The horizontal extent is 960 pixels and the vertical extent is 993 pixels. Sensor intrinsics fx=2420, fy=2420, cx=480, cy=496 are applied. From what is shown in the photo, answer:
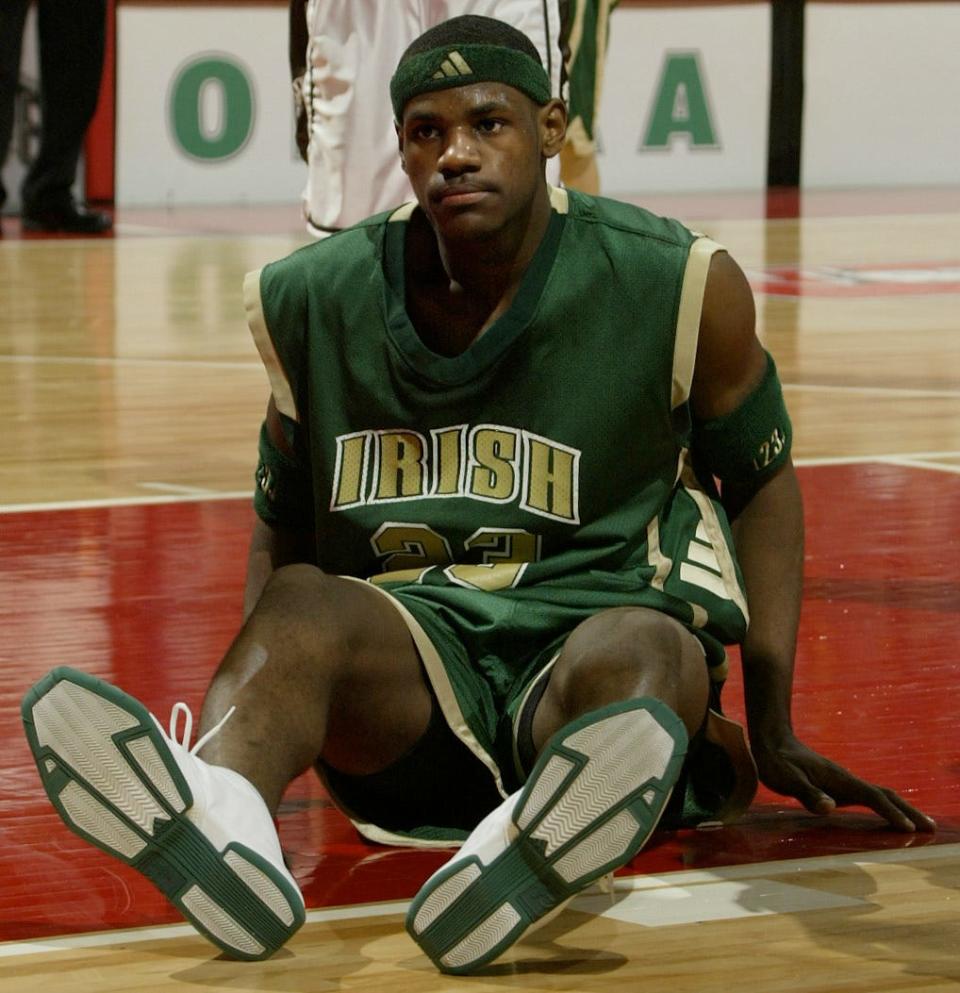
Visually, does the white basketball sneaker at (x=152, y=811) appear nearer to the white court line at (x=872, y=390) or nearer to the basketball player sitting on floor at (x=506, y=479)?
the basketball player sitting on floor at (x=506, y=479)

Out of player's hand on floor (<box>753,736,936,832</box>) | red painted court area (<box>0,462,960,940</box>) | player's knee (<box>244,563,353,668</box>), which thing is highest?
player's knee (<box>244,563,353,668</box>)

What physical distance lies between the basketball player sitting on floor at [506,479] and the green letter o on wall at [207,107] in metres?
10.0

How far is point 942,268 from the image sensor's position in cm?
980

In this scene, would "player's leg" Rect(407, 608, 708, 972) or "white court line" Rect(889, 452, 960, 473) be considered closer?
"player's leg" Rect(407, 608, 708, 972)

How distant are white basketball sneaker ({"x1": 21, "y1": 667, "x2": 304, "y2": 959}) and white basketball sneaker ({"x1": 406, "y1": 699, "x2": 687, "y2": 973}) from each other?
0.15 metres

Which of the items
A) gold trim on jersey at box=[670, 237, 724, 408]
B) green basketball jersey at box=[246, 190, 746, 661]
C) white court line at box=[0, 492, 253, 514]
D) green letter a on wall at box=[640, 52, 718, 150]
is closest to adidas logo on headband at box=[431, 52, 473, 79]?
green basketball jersey at box=[246, 190, 746, 661]

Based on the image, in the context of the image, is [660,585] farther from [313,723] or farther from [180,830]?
[180,830]

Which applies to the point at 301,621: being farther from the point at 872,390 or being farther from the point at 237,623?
the point at 872,390

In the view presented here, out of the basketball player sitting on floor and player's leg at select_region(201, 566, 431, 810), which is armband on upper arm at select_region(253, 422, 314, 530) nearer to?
the basketball player sitting on floor

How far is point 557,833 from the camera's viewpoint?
218 centimetres

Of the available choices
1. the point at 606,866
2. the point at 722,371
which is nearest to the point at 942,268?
the point at 722,371

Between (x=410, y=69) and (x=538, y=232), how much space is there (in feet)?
0.77

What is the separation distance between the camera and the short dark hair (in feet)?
8.48

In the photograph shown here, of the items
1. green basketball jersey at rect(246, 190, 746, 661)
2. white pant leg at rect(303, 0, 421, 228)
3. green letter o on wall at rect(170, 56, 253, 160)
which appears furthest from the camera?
green letter o on wall at rect(170, 56, 253, 160)
